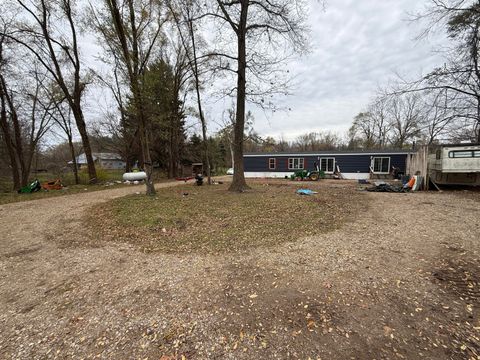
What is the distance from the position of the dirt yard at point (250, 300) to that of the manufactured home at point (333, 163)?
49.9 feet

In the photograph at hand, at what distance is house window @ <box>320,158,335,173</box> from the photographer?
1955 cm

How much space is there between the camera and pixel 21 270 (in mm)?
3508

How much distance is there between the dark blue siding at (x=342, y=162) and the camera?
57.9 feet

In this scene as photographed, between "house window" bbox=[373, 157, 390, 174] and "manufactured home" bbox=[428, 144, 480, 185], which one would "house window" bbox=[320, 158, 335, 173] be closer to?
"house window" bbox=[373, 157, 390, 174]

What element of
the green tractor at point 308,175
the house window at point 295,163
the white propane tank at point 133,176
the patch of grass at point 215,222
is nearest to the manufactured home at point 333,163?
the house window at point 295,163

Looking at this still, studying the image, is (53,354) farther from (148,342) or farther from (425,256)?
(425,256)

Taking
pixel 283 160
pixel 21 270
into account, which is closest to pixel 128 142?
pixel 283 160

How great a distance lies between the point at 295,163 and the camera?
68.2 ft

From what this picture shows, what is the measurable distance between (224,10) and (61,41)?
41.3 feet

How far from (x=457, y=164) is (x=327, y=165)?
31.5ft

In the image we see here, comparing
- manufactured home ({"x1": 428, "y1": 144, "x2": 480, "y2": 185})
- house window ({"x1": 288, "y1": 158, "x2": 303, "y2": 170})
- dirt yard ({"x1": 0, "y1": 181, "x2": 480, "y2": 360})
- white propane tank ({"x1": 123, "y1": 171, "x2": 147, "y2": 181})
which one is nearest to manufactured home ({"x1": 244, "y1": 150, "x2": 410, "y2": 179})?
house window ({"x1": 288, "y1": 158, "x2": 303, "y2": 170})

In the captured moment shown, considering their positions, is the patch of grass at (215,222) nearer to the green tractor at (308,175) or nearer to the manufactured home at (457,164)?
the manufactured home at (457,164)

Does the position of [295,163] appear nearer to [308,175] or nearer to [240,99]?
[308,175]

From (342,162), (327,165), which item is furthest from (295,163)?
(342,162)
